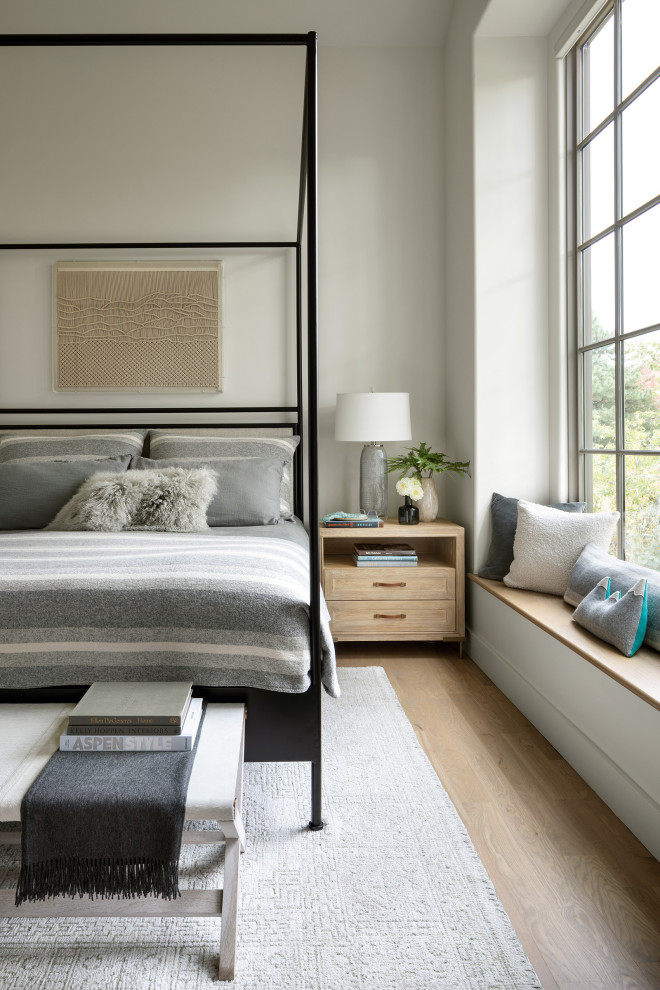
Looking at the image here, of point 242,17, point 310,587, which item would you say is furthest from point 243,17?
point 310,587

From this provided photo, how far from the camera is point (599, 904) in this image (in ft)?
4.60

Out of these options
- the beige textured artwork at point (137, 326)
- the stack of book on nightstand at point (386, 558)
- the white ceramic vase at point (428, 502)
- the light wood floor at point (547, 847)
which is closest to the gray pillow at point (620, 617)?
the light wood floor at point (547, 847)

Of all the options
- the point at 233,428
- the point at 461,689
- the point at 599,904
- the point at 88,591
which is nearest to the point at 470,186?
the point at 233,428

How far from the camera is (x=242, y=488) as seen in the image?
2.84 meters

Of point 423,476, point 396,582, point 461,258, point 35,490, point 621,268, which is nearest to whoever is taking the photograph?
point 621,268

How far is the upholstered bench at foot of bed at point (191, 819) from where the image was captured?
120cm

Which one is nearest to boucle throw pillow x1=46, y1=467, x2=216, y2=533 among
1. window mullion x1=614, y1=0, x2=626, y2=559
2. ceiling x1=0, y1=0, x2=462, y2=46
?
window mullion x1=614, y1=0, x2=626, y2=559

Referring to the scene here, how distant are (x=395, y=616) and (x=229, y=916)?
1978mm

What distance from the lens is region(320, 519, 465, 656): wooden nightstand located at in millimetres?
3115

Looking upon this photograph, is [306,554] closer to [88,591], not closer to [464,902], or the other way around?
[88,591]

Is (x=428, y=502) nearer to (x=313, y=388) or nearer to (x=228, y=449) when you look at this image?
(x=228, y=449)

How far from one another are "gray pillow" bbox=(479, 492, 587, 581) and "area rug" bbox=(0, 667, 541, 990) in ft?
4.14

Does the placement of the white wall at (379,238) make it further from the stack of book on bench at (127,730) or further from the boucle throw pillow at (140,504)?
the stack of book on bench at (127,730)

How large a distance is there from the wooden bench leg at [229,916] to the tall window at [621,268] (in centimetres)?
165
